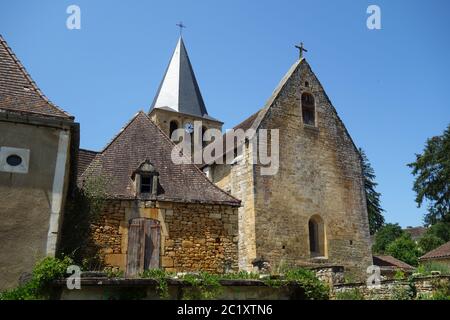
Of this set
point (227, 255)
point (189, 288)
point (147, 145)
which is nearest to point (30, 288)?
point (189, 288)

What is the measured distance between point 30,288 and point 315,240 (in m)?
11.5

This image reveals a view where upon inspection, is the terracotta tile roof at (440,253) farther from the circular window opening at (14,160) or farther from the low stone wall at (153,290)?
the circular window opening at (14,160)

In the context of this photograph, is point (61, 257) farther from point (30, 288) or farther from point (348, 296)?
point (348, 296)

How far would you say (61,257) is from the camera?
370 inches

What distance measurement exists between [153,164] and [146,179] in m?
0.81

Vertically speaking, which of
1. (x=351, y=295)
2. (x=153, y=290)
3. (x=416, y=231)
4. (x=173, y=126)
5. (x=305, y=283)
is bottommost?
(x=351, y=295)

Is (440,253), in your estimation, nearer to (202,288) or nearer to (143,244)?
(143,244)

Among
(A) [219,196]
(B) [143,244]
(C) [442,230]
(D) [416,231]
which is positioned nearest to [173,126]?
(A) [219,196]

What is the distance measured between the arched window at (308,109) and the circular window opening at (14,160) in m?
12.1

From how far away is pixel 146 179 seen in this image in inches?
482

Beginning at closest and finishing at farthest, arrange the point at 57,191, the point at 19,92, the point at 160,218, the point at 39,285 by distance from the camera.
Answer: the point at 39,285 < the point at 57,191 < the point at 19,92 < the point at 160,218

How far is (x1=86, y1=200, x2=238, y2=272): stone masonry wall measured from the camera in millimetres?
11336

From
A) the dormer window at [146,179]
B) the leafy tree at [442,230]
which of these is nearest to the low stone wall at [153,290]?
the dormer window at [146,179]
